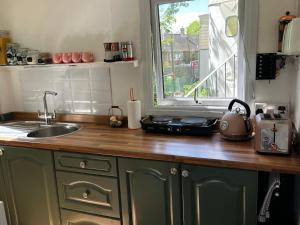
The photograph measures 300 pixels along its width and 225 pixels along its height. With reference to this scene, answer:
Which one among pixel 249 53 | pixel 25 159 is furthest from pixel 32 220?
pixel 249 53

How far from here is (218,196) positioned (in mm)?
1492

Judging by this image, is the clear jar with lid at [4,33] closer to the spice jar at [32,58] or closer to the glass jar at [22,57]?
the glass jar at [22,57]

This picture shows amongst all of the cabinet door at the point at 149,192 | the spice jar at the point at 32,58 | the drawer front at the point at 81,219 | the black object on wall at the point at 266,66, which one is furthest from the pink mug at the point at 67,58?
the black object on wall at the point at 266,66

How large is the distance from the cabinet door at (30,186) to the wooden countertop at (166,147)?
0.32ft

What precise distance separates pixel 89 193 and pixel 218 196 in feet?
2.72

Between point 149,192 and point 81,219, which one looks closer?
point 149,192

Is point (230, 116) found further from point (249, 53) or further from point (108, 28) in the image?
point (108, 28)

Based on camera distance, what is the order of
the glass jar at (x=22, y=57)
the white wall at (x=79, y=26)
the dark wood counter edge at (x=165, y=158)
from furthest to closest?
the glass jar at (x=22, y=57) → the white wall at (x=79, y=26) → the dark wood counter edge at (x=165, y=158)

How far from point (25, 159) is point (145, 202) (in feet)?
3.04

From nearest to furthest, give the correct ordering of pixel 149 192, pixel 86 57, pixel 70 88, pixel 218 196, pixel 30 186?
1. pixel 218 196
2. pixel 149 192
3. pixel 30 186
4. pixel 86 57
5. pixel 70 88

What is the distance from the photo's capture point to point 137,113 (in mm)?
2123

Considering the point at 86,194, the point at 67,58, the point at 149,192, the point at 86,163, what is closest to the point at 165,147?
the point at 149,192

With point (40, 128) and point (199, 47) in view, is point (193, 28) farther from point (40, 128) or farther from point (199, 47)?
point (40, 128)

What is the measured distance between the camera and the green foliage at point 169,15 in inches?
81.9
